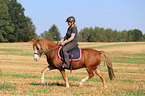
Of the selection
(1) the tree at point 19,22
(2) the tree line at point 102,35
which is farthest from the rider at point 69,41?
(2) the tree line at point 102,35

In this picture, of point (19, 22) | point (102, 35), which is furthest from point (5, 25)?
point (102, 35)

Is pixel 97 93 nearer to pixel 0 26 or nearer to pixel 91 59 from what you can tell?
pixel 91 59

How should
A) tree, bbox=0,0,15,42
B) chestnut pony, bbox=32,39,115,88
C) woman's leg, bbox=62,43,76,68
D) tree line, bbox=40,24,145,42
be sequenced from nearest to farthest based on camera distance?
woman's leg, bbox=62,43,76,68
chestnut pony, bbox=32,39,115,88
tree, bbox=0,0,15,42
tree line, bbox=40,24,145,42

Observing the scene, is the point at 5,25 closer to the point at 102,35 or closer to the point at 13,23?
the point at 13,23

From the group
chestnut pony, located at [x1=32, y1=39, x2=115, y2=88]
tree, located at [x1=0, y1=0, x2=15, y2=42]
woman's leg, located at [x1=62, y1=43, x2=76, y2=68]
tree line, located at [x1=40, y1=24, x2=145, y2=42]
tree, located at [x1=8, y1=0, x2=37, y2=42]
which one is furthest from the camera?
tree line, located at [x1=40, y1=24, x2=145, y2=42]

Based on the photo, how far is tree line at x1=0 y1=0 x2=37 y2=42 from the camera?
7756cm

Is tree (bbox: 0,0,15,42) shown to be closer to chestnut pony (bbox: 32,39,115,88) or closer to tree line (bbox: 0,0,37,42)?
tree line (bbox: 0,0,37,42)

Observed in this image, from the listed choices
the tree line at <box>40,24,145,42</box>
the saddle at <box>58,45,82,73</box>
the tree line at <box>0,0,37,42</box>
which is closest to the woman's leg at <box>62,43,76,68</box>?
the saddle at <box>58,45,82,73</box>

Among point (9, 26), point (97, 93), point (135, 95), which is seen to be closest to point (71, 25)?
point (97, 93)

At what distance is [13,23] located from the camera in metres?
85.2

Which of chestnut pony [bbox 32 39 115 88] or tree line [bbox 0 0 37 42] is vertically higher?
tree line [bbox 0 0 37 42]

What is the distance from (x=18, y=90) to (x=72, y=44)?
301cm

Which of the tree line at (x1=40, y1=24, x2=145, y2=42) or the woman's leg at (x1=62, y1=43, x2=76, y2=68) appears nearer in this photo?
the woman's leg at (x1=62, y1=43, x2=76, y2=68)

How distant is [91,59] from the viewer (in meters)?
11.0
